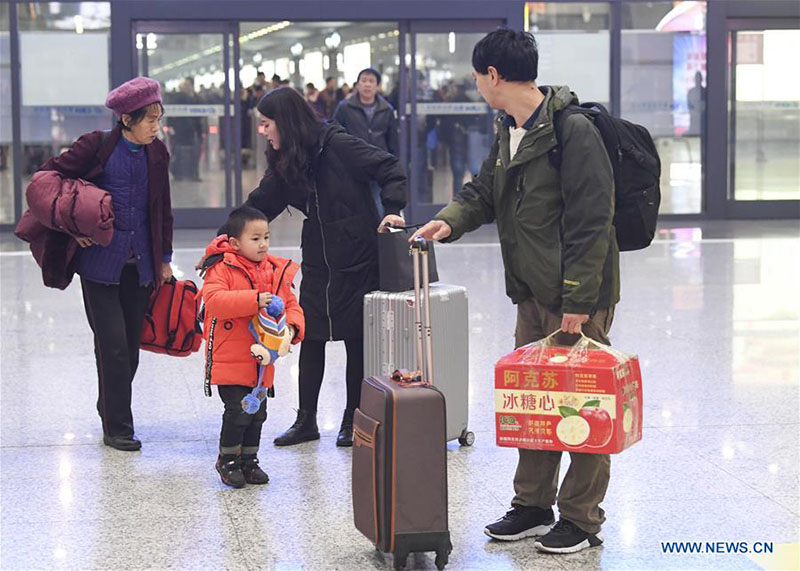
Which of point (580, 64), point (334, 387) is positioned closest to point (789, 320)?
point (334, 387)

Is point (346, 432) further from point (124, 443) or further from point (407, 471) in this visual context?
point (407, 471)

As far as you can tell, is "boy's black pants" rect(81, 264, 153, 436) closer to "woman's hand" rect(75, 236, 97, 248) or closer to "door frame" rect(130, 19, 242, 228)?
"woman's hand" rect(75, 236, 97, 248)

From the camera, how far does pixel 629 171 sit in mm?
4477

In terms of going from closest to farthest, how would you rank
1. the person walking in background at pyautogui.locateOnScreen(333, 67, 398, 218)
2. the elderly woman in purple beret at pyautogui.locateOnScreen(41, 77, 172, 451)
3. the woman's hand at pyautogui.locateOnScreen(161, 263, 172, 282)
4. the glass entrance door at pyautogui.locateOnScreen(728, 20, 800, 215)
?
the elderly woman in purple beret at pyautogui.locateOnScreen(41, 77, 172, 451), the woman's hand at pyautogui.locateOnScreen(161, 263, 172, 282), the person walking in background at pyautogui.locateOnScreen(333, 67, 398, 218), the glass entrance door at pyautogui.locateOnScreen(728, 20, 800, 215)

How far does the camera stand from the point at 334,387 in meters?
7.55

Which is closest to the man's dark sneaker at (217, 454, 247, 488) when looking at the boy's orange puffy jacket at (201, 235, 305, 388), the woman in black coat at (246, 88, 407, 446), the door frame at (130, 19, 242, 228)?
the boy's orange puffy jacket at (201, 235, 305, 388)

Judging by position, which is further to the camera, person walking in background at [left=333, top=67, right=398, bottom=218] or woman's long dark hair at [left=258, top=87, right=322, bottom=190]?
person walking in background at [left=333, top=67, right=398, bottom=218]

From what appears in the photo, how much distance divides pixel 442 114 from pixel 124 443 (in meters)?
12.5

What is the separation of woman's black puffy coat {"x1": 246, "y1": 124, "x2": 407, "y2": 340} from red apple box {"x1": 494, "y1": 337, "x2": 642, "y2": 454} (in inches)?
72.3

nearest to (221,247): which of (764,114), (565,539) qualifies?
(565,539)

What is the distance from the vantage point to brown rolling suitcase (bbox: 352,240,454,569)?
14.2 ft

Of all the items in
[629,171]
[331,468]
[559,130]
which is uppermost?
[559,130]

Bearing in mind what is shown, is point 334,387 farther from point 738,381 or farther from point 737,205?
point 737,205

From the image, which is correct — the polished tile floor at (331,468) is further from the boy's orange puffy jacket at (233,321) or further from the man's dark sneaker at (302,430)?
the boy's orange puffy jacket at (233,321)
